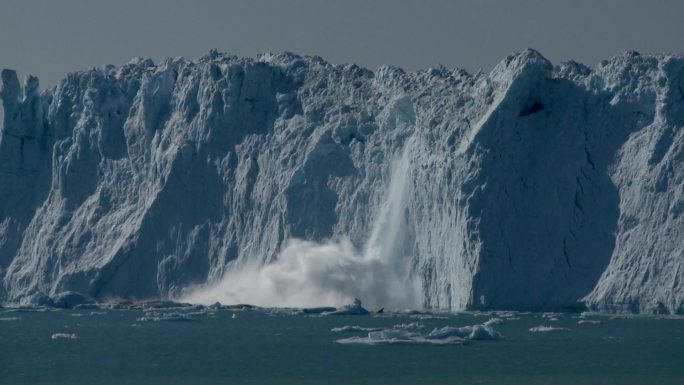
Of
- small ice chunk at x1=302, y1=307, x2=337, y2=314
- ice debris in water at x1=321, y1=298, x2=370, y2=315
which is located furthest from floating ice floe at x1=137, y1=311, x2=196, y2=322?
ice debris in water at x1=321, y1=298, x2=370, y2=315

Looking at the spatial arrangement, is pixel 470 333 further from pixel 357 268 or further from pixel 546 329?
pixel 357 268

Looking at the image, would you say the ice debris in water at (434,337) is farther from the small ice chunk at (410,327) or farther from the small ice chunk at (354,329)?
the small ice chunk at (410,327)

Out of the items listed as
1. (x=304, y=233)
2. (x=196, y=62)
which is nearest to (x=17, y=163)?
(x=196, y=62)

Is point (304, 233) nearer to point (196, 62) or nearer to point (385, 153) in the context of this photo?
point (385, 153)

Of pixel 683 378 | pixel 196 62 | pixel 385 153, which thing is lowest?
pixel 683 378

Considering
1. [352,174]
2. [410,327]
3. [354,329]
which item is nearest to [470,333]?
[410,327]

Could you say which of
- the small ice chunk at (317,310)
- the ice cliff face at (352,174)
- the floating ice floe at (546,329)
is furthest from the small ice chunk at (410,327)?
the small ice chunk at (317,310)
